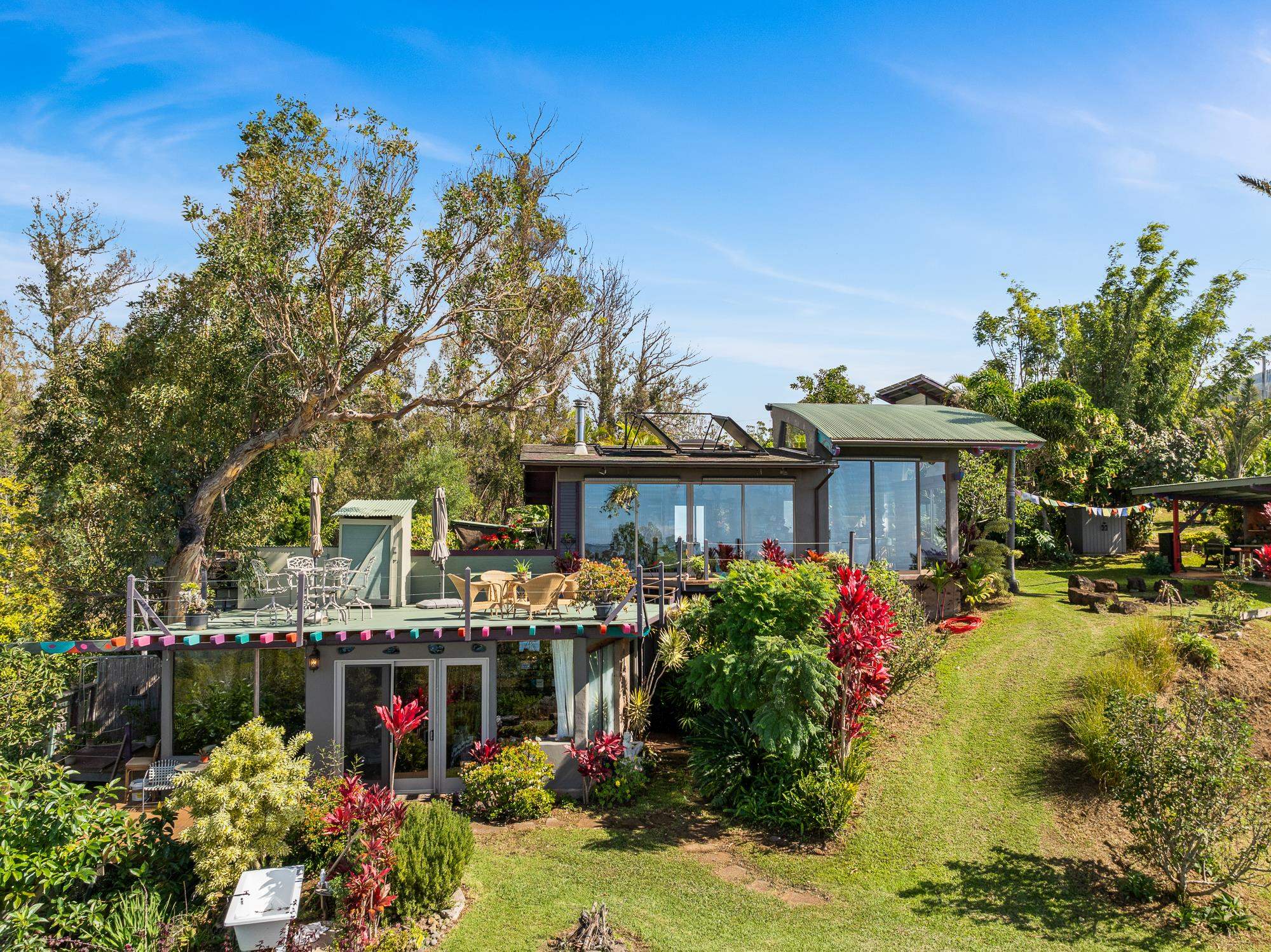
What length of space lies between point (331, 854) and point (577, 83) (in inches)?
680

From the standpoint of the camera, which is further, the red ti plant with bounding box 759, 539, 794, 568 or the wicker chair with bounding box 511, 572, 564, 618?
the red ti plant with bounding box 759, 539, 794, 568

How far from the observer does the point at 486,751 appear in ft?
40.9

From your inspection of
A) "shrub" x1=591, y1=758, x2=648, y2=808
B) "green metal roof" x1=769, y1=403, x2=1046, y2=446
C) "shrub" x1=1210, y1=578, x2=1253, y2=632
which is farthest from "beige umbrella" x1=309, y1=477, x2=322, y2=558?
"shrub" x1=1210, y1=578, x2=1253, y2=632

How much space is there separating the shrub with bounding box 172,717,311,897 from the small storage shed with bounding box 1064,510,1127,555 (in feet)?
81.4

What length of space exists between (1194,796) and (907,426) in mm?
11946

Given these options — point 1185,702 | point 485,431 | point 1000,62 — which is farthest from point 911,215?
point 485,431

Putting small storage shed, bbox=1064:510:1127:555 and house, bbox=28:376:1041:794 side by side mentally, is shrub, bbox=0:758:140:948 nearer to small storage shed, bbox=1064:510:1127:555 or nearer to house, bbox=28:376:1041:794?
house, bbox=28:376:1041:794

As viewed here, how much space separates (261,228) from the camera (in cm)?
1683

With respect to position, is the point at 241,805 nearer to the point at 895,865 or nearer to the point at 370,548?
the point at 370,548

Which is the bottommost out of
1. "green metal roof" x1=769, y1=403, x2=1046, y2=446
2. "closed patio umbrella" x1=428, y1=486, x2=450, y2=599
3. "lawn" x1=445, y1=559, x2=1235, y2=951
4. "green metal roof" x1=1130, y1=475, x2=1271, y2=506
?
"lawn" x1=445, y1=559, x2=1235, y2=951

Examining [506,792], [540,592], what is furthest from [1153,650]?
[506,792]

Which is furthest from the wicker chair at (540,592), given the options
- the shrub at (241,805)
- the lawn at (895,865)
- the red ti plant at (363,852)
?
the shrub at (241,805)

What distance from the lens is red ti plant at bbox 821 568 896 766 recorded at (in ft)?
37.9

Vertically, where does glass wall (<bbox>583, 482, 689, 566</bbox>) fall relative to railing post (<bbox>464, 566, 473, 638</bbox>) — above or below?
above
